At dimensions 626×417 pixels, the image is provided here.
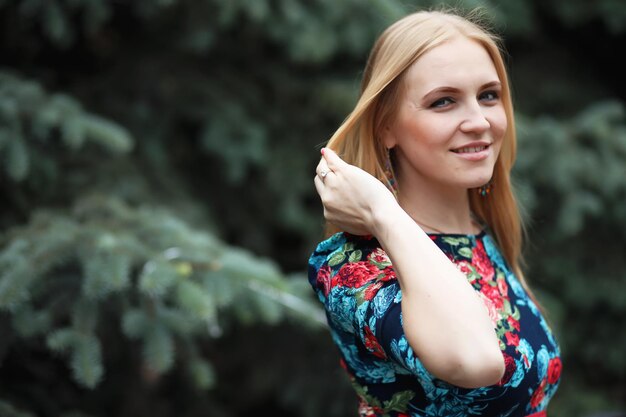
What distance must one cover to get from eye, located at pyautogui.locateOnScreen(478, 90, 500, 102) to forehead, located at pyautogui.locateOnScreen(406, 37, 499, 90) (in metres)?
0.04

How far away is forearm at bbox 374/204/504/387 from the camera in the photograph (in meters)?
1.08

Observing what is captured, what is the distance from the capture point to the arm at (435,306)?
3.56 feet

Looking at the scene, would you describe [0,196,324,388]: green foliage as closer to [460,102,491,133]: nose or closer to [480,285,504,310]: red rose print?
[480,285,504,310]: red rose print

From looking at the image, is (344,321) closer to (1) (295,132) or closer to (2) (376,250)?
(2) (376,250)

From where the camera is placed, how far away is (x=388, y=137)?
1.47 m

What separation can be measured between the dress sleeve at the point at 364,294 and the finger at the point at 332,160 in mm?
170

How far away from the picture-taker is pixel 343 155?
1.52 meters

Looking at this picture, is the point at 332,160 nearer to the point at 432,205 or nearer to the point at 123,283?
the point at 432,205

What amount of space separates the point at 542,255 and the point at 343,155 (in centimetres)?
241

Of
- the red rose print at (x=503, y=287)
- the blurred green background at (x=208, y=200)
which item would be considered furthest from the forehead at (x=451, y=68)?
the blurred green background at (x=208, y=200)

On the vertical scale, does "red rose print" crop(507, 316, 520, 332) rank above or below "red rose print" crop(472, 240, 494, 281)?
below

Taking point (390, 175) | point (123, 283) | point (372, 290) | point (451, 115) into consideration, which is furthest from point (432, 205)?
point (123, 283)

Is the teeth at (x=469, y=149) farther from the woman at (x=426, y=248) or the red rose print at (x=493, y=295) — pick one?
the red rose print at (x=493, y=295)

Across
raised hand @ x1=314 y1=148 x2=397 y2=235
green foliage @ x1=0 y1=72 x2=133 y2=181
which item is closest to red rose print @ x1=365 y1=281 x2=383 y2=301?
raised hand @ x1=314 y1=148 x2=397 y2=235
